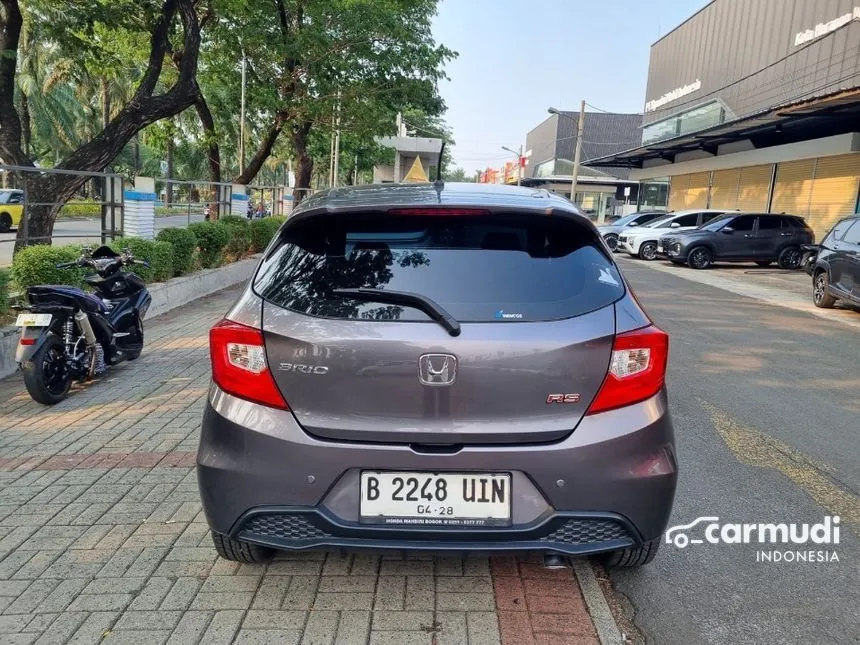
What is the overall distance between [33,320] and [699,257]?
19053 millimetres

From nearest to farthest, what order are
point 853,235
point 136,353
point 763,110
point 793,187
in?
point 136,353 → point 853,235 → point 763,110 → point 793,187

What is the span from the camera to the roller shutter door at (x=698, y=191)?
31.7 meters

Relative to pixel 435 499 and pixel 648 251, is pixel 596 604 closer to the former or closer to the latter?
pixel 435 499

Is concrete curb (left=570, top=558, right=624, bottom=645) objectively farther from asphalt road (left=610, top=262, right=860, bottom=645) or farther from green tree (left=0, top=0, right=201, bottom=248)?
green tree (left=0, top=0, right=201, bottom=248)

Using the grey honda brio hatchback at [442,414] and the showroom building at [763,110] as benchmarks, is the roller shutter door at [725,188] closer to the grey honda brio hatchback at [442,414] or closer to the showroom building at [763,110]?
the showroom building at [763,110]

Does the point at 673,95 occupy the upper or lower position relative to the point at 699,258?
upper

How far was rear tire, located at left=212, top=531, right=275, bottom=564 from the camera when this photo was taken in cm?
283

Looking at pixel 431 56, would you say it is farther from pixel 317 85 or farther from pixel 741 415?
pixel 741 415

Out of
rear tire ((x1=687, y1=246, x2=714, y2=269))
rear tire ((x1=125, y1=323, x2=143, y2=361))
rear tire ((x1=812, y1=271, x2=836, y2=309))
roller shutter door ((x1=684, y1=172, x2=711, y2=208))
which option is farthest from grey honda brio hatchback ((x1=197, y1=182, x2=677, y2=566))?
roller shutter door ((x1=684, y1=172, x2=711, y2=208))

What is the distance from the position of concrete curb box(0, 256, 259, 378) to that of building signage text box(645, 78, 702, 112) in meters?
28.2

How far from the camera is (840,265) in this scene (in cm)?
1105

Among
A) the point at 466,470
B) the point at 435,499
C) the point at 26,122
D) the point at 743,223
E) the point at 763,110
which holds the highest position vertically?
the point at 763,110

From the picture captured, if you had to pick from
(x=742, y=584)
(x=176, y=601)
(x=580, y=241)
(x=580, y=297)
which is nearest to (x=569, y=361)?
(x=580, y=297)

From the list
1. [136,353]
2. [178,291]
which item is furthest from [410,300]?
[178,291]
